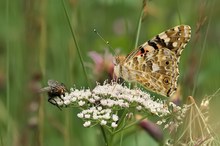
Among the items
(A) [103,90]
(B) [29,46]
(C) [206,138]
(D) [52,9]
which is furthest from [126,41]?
(B) [29,46]

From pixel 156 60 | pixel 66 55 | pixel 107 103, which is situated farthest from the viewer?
pixel 66 55

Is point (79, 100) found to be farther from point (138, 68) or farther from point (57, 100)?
point (138, 68)

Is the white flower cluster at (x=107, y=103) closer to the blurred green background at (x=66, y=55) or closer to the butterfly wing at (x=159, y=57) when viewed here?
the blurred green background at (x=66, y=55)

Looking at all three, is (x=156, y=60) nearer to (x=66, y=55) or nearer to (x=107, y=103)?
(x=66, y=55)

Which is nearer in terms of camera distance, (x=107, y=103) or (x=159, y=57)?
(x=107, y=103)

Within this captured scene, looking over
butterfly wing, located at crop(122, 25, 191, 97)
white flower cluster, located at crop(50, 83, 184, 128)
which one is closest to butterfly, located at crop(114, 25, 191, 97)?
butterfly wing, located at crop(122, 25, 191, 97)

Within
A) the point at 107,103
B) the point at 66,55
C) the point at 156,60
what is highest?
the point at 66,55

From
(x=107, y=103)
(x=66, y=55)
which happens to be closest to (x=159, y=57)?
(x=66, y=55)
